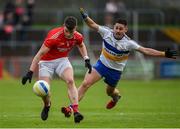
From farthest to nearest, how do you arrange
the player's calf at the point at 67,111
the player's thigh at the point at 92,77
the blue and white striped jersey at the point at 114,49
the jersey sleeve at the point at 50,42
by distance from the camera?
the player's thigh at the point at 92,77
the blue and white striped jersey at the point at 114,49
the player's calf at the point at 67,111
the jersey sleeve at the point at 50,42

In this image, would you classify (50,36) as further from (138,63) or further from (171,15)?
(171,15)

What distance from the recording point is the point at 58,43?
1794cm

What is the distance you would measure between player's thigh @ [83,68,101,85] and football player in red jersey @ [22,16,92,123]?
995 millimetres

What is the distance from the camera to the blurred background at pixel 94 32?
36812mm

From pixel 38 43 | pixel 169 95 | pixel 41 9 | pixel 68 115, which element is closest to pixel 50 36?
pixel 68 115

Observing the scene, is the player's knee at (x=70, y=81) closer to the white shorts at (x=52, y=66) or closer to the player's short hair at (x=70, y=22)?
the white shorts at (x=52, y=66)

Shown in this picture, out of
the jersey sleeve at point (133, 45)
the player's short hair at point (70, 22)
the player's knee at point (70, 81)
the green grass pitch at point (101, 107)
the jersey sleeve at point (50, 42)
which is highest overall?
the player's short hair at point (70, 22)

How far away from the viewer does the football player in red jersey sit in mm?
17688

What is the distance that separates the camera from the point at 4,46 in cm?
3750

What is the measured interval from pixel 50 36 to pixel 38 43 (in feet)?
62.9

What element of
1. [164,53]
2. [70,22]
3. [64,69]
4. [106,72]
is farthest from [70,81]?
[164,53]

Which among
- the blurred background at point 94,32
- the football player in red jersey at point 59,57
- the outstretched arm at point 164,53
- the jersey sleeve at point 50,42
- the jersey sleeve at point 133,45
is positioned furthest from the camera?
the blurred background at point 94,32

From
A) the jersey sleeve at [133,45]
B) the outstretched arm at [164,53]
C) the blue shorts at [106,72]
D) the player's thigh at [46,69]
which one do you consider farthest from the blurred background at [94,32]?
the outstretched arm at [164,53]

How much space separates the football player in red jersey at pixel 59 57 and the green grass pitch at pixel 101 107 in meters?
0.65
